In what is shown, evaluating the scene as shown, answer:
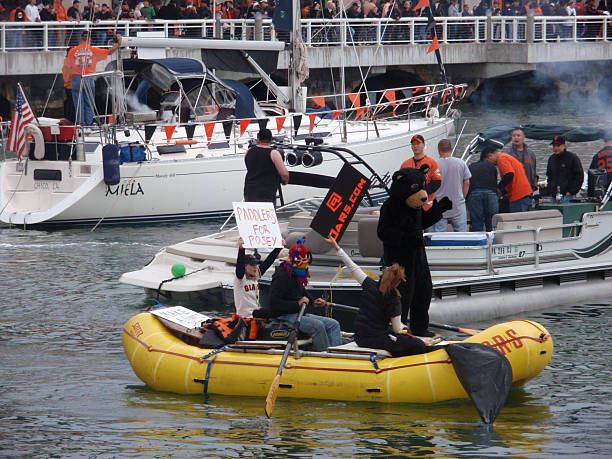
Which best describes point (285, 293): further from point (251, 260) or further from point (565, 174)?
point (565, 174)

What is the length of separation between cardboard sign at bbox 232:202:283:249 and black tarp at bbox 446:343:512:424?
221 centimetres

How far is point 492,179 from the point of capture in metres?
13.7

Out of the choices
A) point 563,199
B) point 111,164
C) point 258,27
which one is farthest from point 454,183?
point 258,27

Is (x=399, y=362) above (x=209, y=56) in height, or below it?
below

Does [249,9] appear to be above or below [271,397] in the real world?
above

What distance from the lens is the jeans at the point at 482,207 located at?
13703mm

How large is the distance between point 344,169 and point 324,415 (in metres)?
3.21

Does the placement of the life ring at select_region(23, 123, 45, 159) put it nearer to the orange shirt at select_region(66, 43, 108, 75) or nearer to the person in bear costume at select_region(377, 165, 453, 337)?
the orange shirt at select_region(66, 43, 108, 75)

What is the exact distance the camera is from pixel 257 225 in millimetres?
10992

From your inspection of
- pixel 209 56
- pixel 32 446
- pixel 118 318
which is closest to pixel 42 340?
pixel 118 318

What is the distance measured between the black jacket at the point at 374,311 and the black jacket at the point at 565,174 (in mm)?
5373

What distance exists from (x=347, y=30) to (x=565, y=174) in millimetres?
21197

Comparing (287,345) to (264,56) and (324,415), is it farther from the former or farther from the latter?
(264,56)

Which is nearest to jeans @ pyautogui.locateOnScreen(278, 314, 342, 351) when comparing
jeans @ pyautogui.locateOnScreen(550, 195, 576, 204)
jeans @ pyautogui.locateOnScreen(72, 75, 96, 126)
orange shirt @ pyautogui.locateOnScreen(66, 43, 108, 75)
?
jeans @ pyautogui.locateOnScreen(550, 195, 576, 204)
